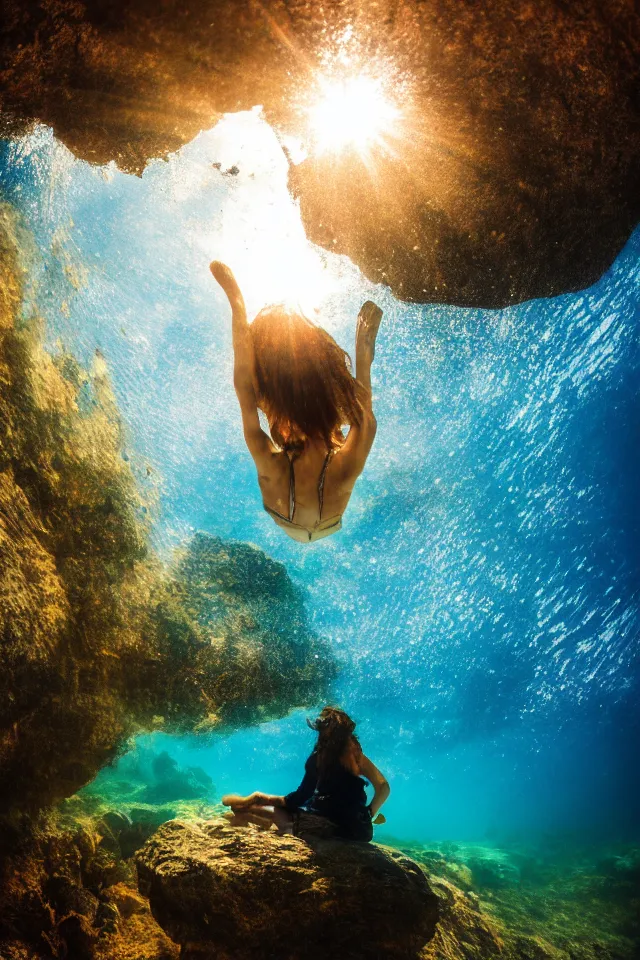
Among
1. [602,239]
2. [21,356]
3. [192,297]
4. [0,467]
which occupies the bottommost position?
[0,467]

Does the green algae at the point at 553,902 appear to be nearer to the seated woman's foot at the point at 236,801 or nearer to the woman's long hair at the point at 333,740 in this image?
the woman's long hair at the point at 333,740

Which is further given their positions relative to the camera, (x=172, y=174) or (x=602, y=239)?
(x=172, y=174)

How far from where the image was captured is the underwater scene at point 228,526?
4.45 m

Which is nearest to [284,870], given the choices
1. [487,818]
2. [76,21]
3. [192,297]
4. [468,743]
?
[76,21]

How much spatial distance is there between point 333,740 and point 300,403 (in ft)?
13.9

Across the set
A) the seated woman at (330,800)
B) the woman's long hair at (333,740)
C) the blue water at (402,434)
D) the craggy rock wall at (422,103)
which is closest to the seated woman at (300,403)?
the blue water at (402,434)

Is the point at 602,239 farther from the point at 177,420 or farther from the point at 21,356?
the point at 177,420

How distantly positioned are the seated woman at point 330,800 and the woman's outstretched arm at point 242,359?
4.03 meters

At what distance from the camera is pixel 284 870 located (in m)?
3.80

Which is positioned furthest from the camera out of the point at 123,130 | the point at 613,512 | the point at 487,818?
the point at 487,818

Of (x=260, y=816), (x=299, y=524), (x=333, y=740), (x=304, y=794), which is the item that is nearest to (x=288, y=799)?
(x=304, y=794)

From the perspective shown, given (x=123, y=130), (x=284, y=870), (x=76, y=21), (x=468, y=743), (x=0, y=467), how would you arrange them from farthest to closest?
(x=468, y=743), (x=0, y=467), (x=284, y=870), (x=123, y=130), (x=76, y=21)

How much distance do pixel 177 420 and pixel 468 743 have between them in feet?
124

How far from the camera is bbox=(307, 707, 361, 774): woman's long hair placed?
452 centimetres
